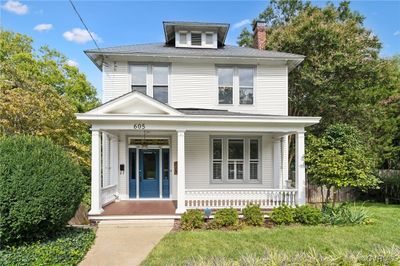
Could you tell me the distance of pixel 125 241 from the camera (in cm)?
763

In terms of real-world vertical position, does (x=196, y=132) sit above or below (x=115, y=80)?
below

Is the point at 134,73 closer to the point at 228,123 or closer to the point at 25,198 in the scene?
the point at 228,123

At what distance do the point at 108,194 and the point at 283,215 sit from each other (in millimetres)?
6614

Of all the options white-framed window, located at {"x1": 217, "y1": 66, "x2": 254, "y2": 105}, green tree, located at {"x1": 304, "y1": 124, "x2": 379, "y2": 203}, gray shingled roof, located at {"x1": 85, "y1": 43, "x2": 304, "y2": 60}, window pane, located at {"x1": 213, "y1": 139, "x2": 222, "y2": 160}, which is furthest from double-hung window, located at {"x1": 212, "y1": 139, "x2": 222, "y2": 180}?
gray shingled roof, located at {"x1": 85, "y1": 43, "x2": 304, "y2": 60}

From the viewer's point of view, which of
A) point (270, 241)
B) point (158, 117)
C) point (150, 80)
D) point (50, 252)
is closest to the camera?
point (50, 252)

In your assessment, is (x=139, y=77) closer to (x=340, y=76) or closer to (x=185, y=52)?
(x=185, y=52)

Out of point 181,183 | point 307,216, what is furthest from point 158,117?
point 307,216

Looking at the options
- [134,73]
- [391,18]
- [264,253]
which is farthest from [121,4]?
[391,18]

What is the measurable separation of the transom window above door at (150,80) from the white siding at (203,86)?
255mm

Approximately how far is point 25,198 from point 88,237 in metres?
2.11

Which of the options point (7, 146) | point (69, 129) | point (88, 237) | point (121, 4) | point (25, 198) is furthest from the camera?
point (69, 129)

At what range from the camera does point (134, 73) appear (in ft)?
40.4

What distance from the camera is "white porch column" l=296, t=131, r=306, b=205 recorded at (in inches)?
396

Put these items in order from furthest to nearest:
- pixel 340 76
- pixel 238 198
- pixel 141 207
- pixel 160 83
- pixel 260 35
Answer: pixel 340 76
pixel 260 35
pixel 160 83
pixel 141 207
pixel 238 198
